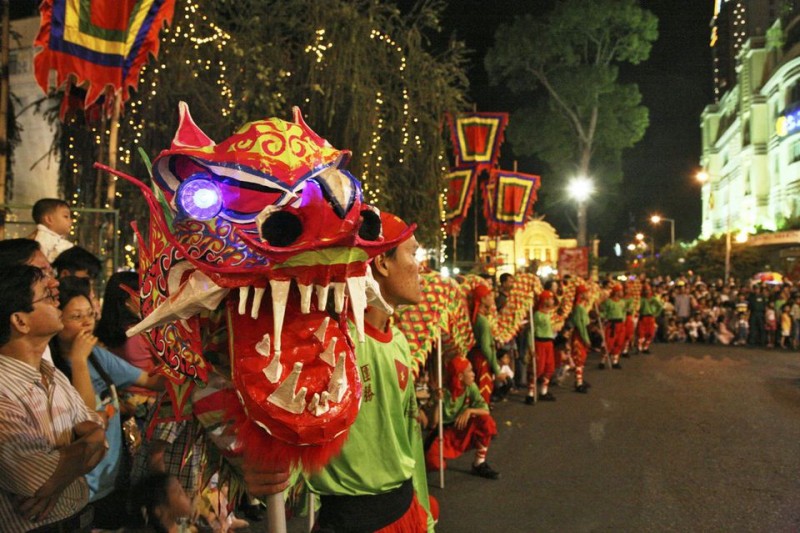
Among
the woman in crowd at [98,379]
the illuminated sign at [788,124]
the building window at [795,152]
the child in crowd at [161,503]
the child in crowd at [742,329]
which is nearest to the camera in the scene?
the child in crowd at [161,503]

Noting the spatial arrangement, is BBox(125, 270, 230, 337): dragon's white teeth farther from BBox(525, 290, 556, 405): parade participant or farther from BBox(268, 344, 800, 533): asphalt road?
BBox(525, 290, 556, 405): parade participant

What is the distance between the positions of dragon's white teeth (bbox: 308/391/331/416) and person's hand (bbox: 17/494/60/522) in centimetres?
137

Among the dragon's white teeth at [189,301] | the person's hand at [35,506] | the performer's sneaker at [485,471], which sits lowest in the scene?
the performer's sneaker at [485,471]

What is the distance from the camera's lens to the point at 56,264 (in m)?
4.61

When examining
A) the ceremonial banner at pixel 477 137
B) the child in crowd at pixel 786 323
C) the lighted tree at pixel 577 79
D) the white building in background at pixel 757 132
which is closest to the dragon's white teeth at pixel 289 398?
the ceremonial banner at pixel 477 137

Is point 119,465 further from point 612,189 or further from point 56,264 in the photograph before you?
point 612,189

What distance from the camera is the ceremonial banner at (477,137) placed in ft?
48.4

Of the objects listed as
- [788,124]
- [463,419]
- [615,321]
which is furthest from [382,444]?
[788,124]

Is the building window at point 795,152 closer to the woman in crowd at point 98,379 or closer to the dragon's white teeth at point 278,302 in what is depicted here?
the woman in crowd at point 98,379

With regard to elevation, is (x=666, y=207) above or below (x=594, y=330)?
above

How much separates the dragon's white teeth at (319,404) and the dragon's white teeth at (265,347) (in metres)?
0.19

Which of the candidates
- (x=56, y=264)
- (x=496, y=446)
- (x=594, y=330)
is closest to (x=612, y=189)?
(x=594, y=330)

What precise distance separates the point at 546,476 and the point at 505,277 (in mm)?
4436

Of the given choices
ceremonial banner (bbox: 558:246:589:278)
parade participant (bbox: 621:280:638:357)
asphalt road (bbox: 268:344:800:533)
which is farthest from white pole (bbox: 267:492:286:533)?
ceremonial banner (bbox: 558:246:589:278)
